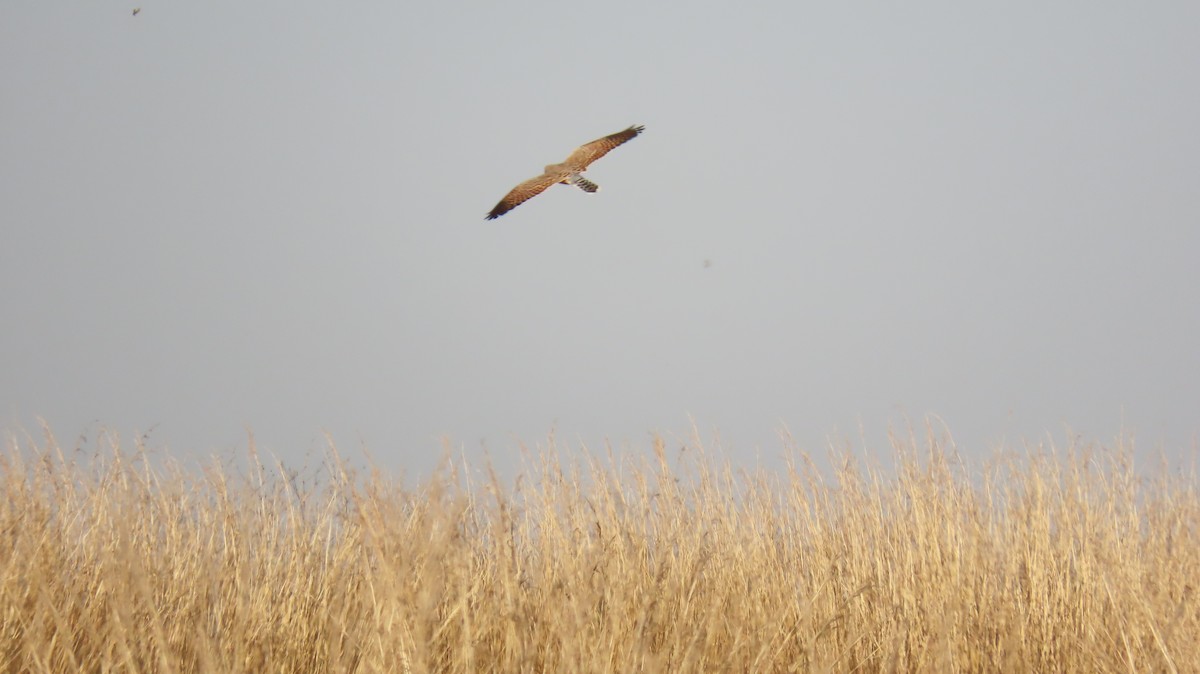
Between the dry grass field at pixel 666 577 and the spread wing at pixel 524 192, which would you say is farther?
the spread wing at pixel 524 192

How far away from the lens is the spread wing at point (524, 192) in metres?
6.68

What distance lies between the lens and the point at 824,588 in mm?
4699

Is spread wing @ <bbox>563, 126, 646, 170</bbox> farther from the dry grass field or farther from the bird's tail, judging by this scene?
the dry grass field

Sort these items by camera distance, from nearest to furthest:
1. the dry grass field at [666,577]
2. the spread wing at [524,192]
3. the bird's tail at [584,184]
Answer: the dry grass field at [666,577] → the bird's tail at [584,184] → the spread wing at [524,192]

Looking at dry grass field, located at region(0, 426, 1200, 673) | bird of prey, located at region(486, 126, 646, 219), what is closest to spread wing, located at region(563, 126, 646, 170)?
bird of prey, located at region(486, 126, 646, 219)

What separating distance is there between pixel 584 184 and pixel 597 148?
281mm

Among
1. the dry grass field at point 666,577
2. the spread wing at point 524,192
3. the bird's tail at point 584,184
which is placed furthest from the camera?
the spread wing at point 524,192

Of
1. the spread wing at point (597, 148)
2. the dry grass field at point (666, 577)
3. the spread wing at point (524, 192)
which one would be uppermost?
the spread wing at point (597, 148)

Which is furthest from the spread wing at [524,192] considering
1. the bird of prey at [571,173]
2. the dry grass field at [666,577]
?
the dry grass field at [666,577]

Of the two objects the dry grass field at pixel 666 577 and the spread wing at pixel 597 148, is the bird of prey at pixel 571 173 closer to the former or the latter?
the spread wing at pixel 597 148

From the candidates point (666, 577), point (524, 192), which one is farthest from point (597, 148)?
point (666, 577)

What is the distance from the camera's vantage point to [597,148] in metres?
6.66

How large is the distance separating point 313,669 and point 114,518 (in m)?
1.34

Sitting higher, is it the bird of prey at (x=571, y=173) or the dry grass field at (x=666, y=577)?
the bird of prey at (x=571, y=173)
